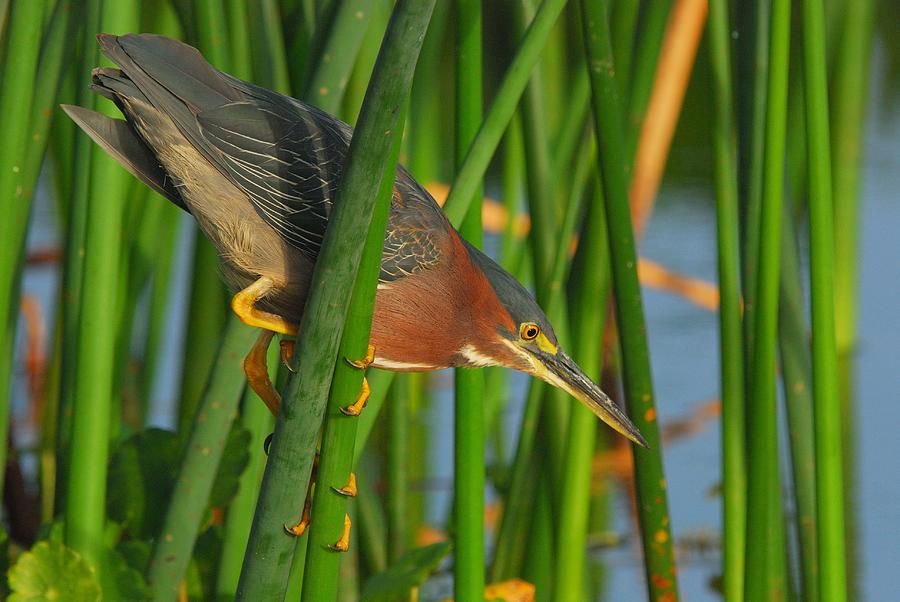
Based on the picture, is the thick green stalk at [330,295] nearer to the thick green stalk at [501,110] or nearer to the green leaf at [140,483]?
the thick green stalk at [501,110]

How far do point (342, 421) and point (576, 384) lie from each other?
673 millimetres

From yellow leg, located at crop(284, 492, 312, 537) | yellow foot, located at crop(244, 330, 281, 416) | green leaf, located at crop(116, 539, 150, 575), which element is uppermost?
yellow foot, located at crop(244, 330, 281, 416)

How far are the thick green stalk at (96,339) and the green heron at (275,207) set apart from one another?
8 centimetres

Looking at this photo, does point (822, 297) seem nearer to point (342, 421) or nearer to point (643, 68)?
point (643, 68)

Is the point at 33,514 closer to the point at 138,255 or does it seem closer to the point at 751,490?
the point at 138,255

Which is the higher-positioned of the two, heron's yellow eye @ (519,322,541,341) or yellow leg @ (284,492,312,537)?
heron's yellow eye @ (519,322,541,341)

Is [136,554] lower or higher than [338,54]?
lower

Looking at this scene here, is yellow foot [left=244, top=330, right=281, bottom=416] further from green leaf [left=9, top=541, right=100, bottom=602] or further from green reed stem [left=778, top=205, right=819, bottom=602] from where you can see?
green reed stem [left=778, top=205, right=819, bottom=602]

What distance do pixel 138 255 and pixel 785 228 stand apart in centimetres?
137

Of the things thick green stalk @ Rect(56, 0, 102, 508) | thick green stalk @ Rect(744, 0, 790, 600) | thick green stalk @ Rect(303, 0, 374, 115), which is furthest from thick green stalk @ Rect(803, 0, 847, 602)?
thick green stalk @ Rect(56, 0, 102, 508)

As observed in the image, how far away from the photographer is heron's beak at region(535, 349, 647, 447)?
2.01 meters

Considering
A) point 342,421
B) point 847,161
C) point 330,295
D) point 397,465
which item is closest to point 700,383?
point 847,161

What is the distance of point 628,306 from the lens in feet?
6.29

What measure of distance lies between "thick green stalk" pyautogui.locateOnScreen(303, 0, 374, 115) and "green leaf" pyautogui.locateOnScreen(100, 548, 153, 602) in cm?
85
